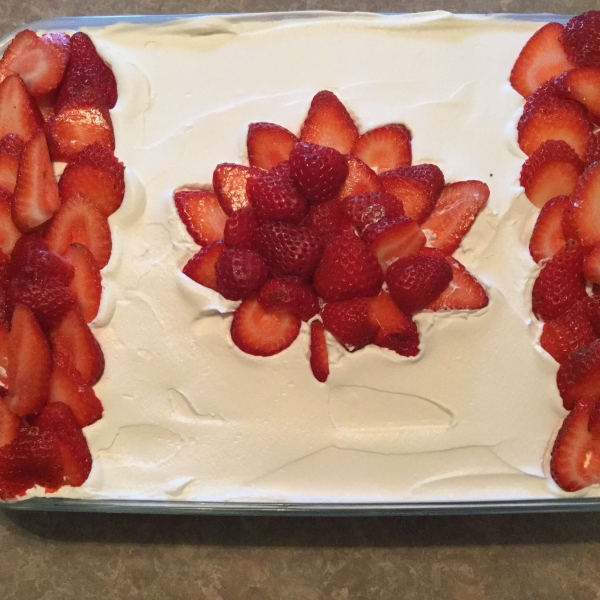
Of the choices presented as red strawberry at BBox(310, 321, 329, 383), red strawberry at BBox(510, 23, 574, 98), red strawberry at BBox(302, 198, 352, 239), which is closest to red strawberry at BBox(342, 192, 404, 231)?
red strawberry at BBox(302, 198, 352, 239)

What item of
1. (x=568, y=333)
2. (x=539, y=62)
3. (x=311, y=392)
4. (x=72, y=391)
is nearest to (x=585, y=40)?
(x=539, y=62)

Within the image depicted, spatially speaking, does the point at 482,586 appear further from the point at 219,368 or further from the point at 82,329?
the point at 82,329

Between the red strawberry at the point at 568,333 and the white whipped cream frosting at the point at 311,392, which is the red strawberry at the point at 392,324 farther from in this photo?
the red strawberry at the point at 568,333

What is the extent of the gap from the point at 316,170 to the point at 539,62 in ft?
2.07

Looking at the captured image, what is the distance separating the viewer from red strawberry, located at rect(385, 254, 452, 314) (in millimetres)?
1223

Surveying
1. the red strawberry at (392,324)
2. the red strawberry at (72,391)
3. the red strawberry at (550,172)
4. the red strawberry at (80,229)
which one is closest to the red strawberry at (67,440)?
the red strawberry at (72,391)

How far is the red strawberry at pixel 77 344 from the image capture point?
4.21 ft

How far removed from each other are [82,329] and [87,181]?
0.32 metres

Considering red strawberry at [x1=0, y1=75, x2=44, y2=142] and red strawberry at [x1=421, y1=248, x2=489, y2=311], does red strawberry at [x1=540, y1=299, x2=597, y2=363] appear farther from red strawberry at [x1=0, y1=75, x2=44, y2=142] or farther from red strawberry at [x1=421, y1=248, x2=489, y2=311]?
red strawberry at [x1=0, y1=75, x2=44, y2=142]

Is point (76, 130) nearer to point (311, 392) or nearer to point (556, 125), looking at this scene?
point (311, 392)

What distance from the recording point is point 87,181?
1343 mm

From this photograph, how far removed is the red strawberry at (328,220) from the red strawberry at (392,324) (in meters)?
0.16

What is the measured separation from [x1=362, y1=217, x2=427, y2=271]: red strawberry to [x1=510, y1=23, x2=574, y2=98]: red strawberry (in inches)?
18.6

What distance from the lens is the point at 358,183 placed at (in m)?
1.31
